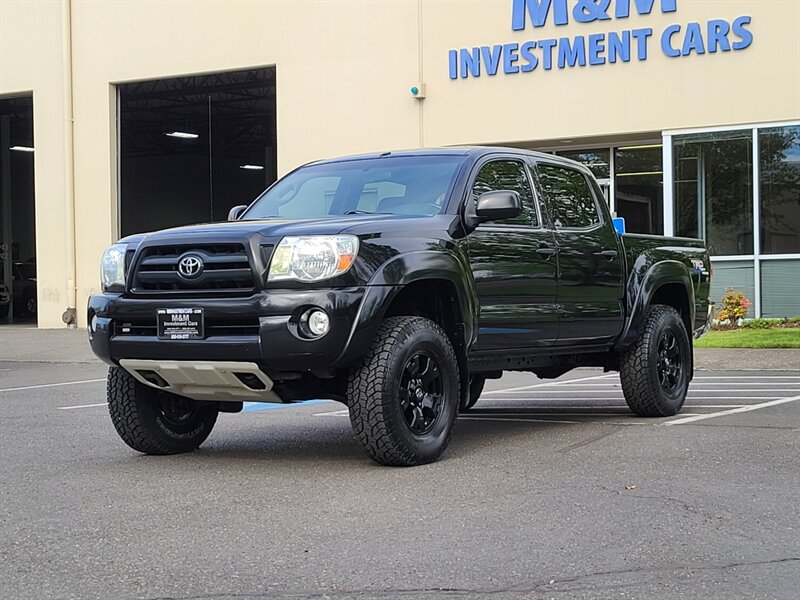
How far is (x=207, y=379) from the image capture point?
6738mm

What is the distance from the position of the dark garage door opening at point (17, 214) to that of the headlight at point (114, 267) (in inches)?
947

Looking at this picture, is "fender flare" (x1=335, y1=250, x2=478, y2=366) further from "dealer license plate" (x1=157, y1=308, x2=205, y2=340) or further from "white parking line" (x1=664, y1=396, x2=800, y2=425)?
"white parking line" (x1=664, y1=396, x2=800, y2=425)

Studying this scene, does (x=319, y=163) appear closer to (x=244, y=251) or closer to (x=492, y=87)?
(x=244, y=251)

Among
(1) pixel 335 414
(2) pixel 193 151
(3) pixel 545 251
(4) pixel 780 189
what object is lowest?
(1) pixel 335 414

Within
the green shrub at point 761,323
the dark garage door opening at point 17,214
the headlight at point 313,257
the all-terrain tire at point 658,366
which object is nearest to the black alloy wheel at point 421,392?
the headlight at point 313,257

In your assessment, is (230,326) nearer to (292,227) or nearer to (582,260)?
(292,227)

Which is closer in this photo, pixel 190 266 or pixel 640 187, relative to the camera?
pixel 190 266

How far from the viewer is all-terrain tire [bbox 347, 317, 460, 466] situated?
6527mm

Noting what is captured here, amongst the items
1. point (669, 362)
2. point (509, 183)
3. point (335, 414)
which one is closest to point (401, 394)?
point (509, 183)

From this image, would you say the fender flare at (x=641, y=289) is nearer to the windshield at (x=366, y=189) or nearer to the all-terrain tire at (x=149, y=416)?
the windshield at (x=366, y=189)

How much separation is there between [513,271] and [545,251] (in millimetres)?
461

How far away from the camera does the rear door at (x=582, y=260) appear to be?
830 cm

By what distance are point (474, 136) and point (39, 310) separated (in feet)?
36.9

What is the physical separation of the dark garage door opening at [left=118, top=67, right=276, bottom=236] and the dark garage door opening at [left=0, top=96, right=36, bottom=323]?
3333mm
